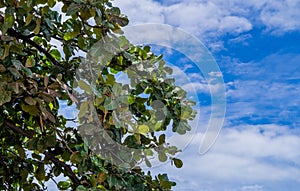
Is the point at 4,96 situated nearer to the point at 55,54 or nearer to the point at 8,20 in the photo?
the point at 8,20

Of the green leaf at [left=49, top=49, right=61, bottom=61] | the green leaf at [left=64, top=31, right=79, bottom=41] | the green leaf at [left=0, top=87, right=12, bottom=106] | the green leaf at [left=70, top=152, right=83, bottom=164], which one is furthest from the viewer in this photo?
the green leaf at [left=49, top=49, right=61, bottom=61]

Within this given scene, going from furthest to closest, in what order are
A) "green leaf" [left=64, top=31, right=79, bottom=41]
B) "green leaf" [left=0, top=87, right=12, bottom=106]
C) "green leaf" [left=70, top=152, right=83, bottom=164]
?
"green leaf" [left=64, top=31, right=79, bottom=41] → "green leaf" [left=70, top=152, right=83, bottom=164] → "green leaf" [left=0, top=87, right=12, bottom=106]

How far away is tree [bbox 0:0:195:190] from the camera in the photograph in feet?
4.93

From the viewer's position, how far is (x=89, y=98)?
1568 mm

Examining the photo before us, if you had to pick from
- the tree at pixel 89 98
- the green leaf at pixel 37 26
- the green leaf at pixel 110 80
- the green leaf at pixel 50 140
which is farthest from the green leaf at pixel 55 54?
the green leaf at pixel 110 80

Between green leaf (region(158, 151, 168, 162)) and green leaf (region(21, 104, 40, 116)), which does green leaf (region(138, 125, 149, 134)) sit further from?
green leaf (region(21, 104, 40, 116))

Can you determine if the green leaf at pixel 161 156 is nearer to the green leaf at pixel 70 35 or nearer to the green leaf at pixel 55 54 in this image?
the green leaf at pixel 70 35

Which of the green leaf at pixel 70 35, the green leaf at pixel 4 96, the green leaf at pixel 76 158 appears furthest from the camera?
the green leaf at pixel 70 35

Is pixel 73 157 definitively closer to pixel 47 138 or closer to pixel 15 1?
pixel 47 138

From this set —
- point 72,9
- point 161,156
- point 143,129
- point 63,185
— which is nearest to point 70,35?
point 72,9

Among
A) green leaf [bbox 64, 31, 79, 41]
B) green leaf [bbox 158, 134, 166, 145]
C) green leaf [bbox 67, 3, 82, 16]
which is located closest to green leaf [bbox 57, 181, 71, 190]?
green leaf [bbox 158, 134, 166, 145]

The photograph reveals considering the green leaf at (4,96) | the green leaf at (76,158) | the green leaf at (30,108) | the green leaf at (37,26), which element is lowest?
the green leaf at (76,158)

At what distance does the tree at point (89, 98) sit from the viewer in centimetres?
150

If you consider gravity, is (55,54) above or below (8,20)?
above
